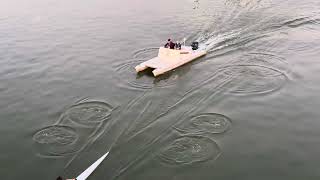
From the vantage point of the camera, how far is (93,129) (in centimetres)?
2273

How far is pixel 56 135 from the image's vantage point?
22484mm

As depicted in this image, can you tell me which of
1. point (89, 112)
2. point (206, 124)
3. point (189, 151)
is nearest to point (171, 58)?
point (89, 112)

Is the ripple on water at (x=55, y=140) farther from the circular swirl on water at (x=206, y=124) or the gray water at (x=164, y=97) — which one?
the circular swirl on water at (x=206, y=124)

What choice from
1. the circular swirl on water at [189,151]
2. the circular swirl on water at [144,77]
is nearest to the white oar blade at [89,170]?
the circular swirl on water at [189,151]

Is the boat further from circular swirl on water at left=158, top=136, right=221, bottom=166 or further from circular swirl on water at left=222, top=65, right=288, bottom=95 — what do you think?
circular swirl on water at left=158, top=136, right=221, bottom=166

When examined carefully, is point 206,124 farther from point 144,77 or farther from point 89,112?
point 144,77

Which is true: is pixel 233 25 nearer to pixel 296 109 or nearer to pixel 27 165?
pixel 296 109

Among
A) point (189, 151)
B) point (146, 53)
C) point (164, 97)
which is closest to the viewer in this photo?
point (189, 151)

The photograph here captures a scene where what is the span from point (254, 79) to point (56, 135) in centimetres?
1445

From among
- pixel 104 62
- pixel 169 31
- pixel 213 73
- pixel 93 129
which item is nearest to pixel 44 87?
pixel 104 62

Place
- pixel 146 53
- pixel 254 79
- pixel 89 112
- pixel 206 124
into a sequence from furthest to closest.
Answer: pixel 146 53 < pixel 254 79 < pixel 89 112 < pixel 206 124

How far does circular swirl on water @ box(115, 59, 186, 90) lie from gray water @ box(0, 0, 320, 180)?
0.15m

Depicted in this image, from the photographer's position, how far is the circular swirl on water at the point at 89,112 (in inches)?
936

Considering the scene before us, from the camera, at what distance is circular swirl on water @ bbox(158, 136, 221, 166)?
66.7 ft
